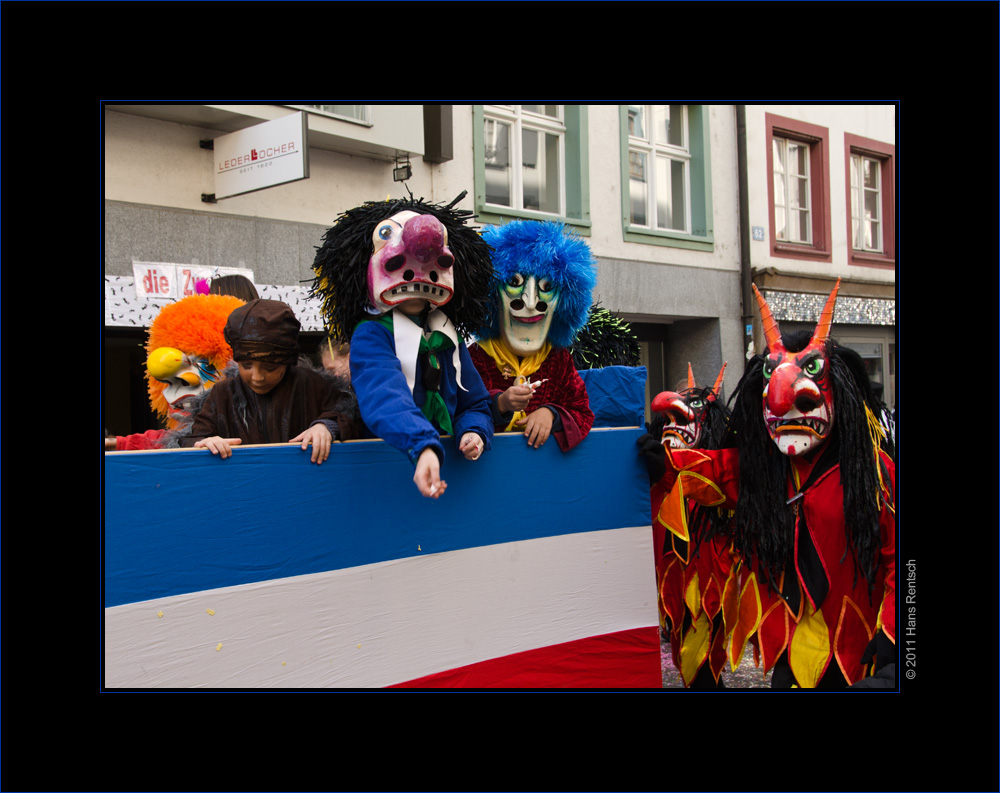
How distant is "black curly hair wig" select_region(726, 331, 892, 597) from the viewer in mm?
2842

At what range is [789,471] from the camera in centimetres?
307

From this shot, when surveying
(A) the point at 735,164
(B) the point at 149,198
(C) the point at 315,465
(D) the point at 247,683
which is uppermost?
(A) the point at 735,164

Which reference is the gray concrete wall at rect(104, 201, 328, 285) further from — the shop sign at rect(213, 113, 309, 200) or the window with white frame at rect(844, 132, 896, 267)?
the window with white frame at rect(844, 132, 896, 267)

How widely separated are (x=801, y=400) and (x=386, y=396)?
147 centimetres

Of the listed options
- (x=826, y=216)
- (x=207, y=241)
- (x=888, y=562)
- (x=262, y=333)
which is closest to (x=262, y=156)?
(x=207, y=241)

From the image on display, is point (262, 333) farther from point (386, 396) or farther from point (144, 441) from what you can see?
point (144, 441)

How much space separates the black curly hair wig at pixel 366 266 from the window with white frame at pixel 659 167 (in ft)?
27.0

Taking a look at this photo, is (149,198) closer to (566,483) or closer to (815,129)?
(566,483)

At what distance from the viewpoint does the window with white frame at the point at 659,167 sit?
10.9m

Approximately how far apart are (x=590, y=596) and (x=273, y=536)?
3.79 ft

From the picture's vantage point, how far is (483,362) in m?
3.06

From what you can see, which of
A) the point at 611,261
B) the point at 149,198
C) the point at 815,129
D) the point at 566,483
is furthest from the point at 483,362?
the point at 815,129

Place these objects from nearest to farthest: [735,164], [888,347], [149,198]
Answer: [149,198]
[735,164]
[888,347]

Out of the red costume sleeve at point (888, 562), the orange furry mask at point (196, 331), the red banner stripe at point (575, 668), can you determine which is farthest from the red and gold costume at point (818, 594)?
the orange furry mask at point (196, 331)
